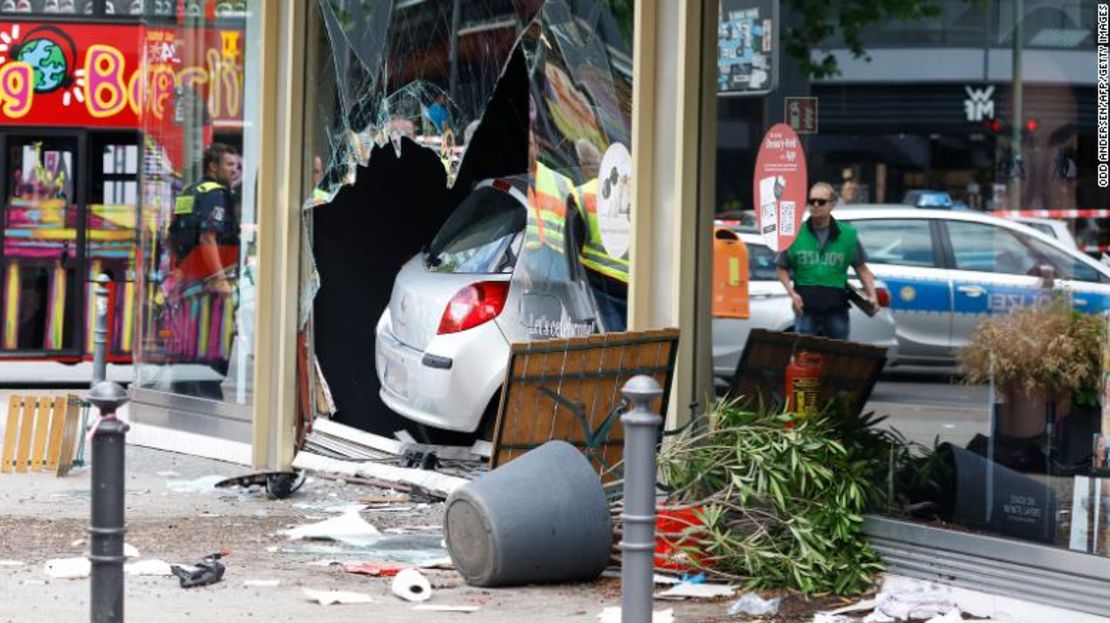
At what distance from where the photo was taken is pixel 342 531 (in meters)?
10.1

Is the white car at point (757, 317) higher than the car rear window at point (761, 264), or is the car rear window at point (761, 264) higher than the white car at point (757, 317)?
the car rear window at point (761, 264)

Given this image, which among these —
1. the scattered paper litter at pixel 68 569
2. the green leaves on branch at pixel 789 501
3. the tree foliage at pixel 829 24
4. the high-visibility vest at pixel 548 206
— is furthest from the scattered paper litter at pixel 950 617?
the scattered paper litter at pixel 68 569

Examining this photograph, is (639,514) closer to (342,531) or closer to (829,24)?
Result: (829,24)

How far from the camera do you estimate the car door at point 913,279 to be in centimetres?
828

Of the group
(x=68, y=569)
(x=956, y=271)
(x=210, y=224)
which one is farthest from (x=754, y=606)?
(x=210, y=224)

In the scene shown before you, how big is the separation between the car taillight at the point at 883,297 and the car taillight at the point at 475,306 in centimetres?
343

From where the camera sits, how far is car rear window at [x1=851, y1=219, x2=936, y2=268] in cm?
836

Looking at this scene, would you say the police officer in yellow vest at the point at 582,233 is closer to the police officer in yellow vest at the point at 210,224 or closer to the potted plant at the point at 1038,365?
the potted plant at the point at 1038,365

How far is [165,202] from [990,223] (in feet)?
26.8

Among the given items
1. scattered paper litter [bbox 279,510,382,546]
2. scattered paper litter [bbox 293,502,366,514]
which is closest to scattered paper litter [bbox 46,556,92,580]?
scattered paper litter [bbox 279,510,382,546]

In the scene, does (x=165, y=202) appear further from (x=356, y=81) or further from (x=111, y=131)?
(x=111, y=131)

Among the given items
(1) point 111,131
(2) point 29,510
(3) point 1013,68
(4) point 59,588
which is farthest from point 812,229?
(1) point 111,131

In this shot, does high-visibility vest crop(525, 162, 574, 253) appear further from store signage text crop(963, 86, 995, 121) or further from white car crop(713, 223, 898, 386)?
store signage text crop(963, 86, 995, 121)

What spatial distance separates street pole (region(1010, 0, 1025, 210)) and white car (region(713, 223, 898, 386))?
1010 millimetres
